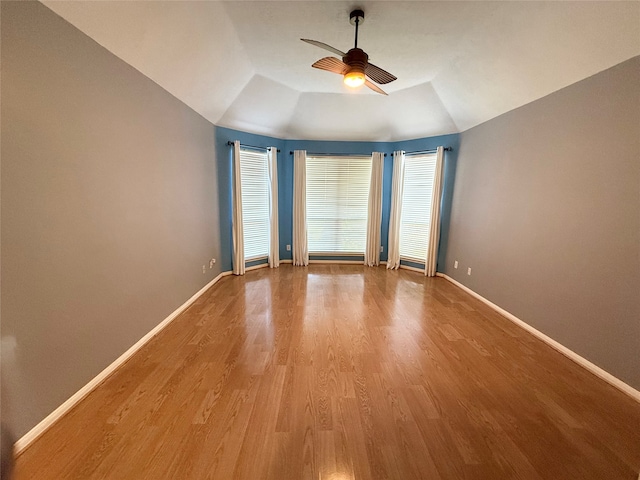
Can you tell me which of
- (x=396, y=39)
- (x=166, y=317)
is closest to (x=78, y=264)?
(x=166, y=317)

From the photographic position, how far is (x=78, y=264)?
163 centimetres

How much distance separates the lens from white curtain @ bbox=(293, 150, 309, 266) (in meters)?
4.73

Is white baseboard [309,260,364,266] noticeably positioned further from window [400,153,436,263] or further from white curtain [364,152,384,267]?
window [400,153,436,263]

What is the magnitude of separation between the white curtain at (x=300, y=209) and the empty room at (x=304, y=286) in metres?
1.14

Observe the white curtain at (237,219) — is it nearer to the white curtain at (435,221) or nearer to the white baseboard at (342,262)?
the white baseboard at (342,262)

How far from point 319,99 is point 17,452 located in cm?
452

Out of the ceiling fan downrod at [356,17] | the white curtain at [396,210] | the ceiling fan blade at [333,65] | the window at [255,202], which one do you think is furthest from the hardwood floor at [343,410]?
the ceiling fan downrod at [356,17]

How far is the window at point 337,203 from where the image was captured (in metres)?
4.89

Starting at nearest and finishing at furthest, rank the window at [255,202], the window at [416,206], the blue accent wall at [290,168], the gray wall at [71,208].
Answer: the gray wall at [71,208], the blue accent wall at [290,168], the window at [255,202], the window at [416,206]

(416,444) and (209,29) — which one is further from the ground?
(209,29)

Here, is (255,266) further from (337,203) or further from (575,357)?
(575,357)

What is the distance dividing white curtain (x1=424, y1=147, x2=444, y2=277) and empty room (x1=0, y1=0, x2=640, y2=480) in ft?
1.39

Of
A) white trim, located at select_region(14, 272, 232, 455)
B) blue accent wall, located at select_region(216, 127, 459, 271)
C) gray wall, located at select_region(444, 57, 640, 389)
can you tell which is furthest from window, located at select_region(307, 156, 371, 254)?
white trim, located at select_region(14, 272, 232, 455)

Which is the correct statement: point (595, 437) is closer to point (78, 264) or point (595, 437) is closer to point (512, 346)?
point (512, 346)
